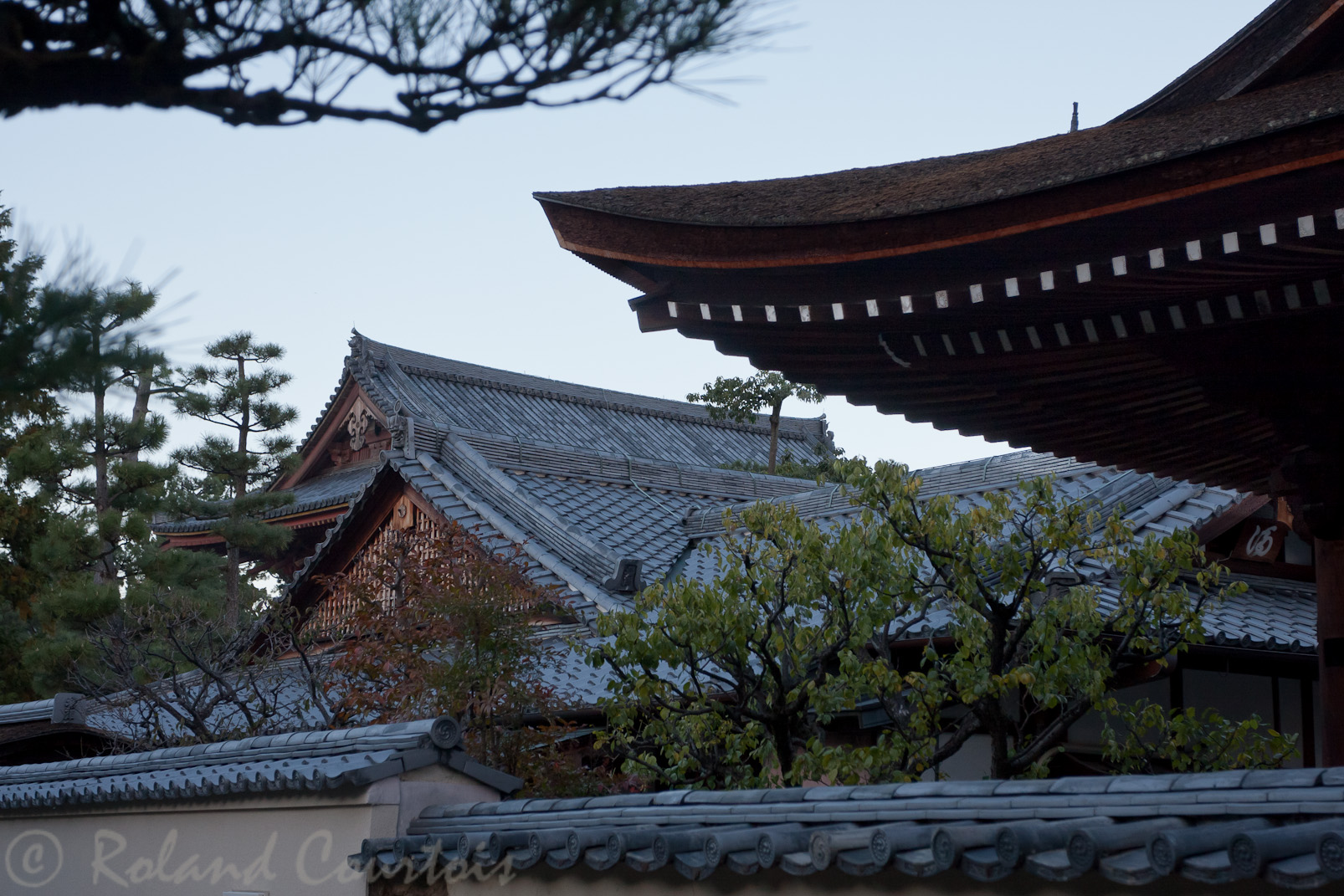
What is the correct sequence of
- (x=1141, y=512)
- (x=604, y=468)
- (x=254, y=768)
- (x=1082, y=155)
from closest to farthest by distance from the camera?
(x=1082, y=155) → (x=254, y=768) → (x=1141, y=512) → (x=604, y=468)

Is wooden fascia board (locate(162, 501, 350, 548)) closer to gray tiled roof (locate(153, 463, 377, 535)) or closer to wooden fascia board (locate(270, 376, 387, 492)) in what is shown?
gray tiled roof (locate(153, 463, 377, 535))

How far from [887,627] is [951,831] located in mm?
1820

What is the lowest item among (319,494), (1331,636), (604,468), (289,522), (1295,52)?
(289,522)

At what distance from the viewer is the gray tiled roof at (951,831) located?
3.08 m

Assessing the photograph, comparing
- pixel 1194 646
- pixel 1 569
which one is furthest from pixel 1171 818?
pixel 1 569

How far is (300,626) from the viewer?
A: 13.5 m

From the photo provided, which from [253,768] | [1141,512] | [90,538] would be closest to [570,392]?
[90,538]

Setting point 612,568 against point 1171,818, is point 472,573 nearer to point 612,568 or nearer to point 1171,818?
point 612,568

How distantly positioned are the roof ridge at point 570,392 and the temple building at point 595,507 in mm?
65

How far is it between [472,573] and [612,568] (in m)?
3.46

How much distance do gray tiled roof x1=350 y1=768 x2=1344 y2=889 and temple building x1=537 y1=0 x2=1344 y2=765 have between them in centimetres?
163

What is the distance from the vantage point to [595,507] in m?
13.5

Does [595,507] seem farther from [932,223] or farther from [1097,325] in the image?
[932,223]

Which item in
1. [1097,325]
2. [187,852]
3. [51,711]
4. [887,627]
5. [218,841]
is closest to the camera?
[1097,325]
